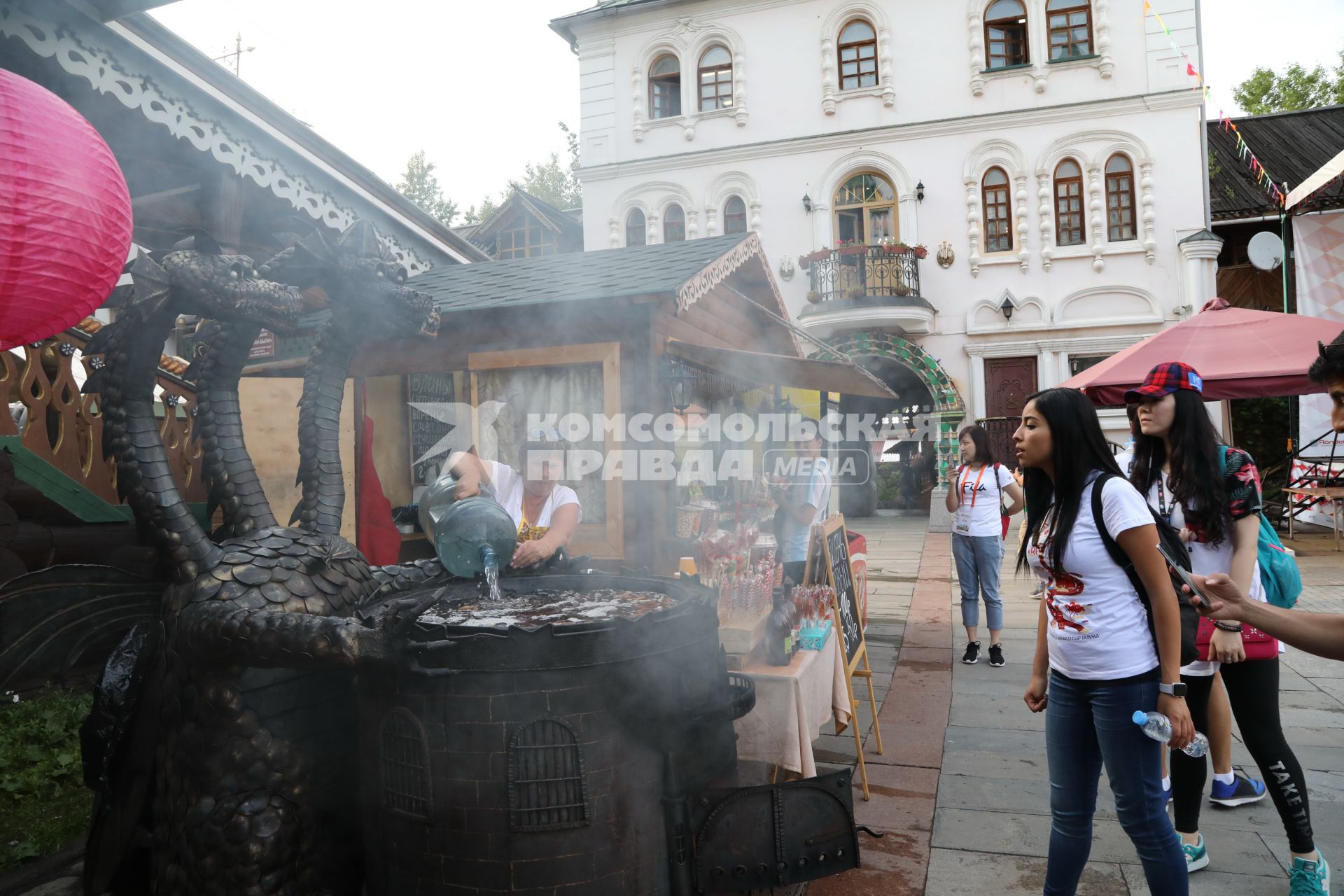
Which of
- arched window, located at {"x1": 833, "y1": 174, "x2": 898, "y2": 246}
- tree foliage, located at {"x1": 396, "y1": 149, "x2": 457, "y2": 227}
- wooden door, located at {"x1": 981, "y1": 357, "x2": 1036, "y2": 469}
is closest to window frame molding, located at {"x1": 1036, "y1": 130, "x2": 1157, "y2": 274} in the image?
wooden door, located at {"x1": 981, "y1": 357, "x2": 1036, "y2": 469}

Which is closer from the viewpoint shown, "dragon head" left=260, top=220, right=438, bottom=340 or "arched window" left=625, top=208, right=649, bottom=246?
"dragon head" left=260, top=220, right=438, bottom=340

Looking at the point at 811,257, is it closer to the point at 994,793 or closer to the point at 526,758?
the point at 994,793

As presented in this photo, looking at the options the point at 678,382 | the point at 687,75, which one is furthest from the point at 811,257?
the point at 678,382

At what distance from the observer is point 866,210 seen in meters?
18.5

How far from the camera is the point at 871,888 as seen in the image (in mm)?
3420

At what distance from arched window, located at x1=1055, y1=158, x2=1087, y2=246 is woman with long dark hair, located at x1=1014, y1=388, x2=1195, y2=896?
1673 centimetres

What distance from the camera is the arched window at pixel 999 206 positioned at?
17.7 m

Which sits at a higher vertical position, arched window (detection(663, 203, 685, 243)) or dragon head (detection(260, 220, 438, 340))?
arched window (detection(663, 203, 685, 243))

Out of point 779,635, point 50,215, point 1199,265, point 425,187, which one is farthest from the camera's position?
point 425,187

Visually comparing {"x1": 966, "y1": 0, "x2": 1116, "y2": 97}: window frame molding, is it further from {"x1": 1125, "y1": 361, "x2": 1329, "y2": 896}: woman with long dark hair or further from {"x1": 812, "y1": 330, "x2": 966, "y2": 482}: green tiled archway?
{"x1": 1125, "y1": 361, "x2": 1329, "y2": 896}: woman with long dark hair

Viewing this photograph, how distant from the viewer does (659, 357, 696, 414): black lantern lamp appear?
659cm

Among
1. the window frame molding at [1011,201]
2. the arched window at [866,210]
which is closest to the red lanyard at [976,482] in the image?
the window frame molding at [1011,201]

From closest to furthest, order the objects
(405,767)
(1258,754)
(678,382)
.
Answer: (405,767)
(1258,754)
(678,382)

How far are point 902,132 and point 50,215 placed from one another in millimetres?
18165
